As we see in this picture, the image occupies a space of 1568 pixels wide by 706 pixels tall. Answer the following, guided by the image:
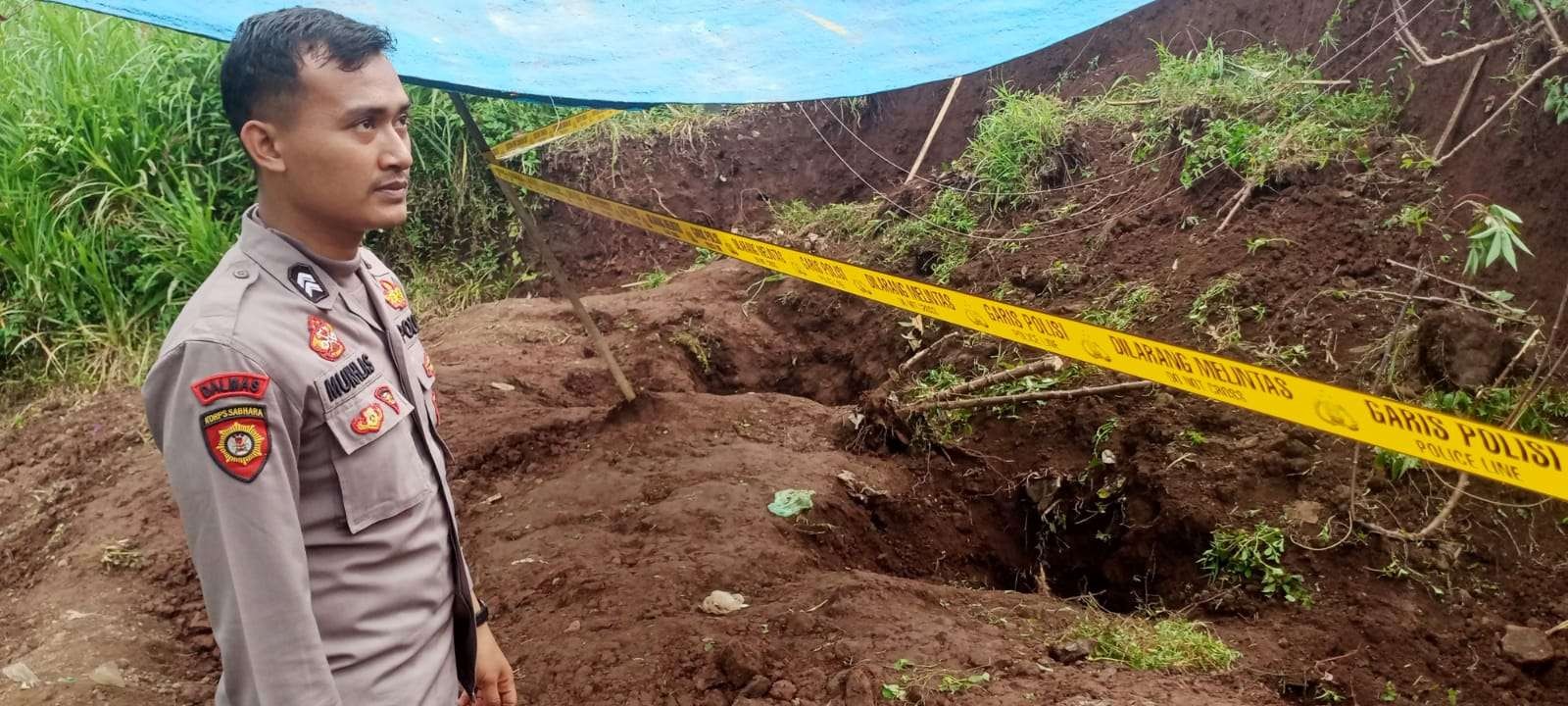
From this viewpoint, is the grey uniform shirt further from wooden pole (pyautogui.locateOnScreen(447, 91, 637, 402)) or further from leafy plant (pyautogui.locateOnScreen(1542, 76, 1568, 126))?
leafy plant (pyautogui.locateOnScreen(1542, 76, 1568, 126))

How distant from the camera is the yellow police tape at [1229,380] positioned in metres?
1.75

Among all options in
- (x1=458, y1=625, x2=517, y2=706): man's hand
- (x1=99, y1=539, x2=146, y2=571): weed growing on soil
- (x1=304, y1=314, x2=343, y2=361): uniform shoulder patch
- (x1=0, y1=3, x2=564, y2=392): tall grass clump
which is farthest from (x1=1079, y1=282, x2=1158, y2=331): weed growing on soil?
(x1=0, y1=3, x2=564, y2=392): tall grass clump

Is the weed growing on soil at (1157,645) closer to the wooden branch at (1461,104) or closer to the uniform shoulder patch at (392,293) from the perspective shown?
the uniform shoulder patch at (392,293)

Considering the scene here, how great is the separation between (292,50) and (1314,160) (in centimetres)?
373

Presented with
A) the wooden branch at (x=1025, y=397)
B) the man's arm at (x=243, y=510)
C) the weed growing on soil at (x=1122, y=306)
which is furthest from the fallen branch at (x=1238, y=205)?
the man's arm at (x=243, y=510)

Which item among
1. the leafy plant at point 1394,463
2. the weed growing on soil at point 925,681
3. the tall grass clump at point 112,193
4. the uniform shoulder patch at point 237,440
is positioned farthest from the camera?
the tall grass clump at point 112,193

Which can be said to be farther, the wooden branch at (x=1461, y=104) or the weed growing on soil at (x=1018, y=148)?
the weed growing on soil at (x=1018, y=148)

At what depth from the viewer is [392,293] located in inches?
68.9

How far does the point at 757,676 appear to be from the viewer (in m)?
2.43

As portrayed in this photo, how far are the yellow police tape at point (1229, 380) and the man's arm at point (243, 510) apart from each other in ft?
5.71

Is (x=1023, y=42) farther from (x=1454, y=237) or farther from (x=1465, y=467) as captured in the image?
(x=1465, y=467)

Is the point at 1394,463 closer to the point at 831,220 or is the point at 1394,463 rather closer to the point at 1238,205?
the point at 1238,205

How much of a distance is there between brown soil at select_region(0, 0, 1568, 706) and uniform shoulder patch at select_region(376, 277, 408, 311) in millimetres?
1165

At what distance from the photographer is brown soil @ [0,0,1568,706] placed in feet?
8.30
